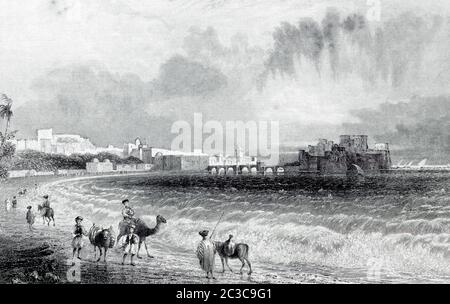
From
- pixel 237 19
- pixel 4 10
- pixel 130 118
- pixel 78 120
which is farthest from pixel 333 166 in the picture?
pixel 4 10

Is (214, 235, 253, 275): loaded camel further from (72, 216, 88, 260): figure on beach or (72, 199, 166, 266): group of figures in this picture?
(72, 216, 88, 260): figure on beach

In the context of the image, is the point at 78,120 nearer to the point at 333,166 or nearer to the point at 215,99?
the point at 215,99

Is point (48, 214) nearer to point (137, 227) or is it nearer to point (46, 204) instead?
point (46, 204)

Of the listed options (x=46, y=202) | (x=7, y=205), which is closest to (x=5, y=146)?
(x=7, y=205)

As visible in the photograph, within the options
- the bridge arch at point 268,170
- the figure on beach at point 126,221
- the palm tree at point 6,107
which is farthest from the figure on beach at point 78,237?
the bridge arch at point 268,170
